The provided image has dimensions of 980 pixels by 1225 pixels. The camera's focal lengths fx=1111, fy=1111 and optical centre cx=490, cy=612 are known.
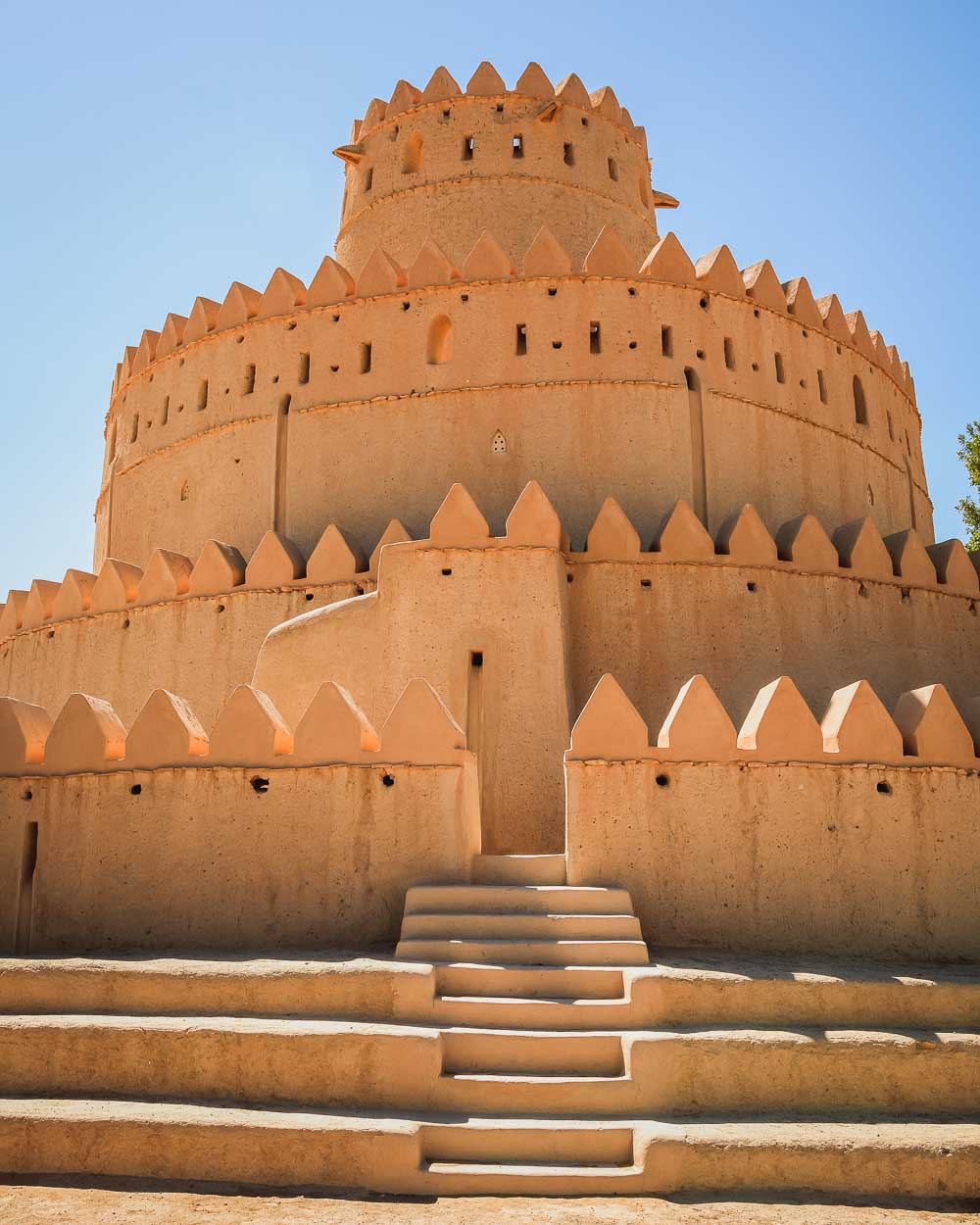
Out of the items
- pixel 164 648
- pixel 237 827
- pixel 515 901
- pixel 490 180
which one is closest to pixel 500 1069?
pixel 515 901

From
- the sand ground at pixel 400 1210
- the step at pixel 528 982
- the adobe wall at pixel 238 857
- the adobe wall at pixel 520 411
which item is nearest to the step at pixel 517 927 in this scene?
the step at pixel 528 982

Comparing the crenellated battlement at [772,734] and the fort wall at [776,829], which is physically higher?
the crenellated battlement at [772,734]

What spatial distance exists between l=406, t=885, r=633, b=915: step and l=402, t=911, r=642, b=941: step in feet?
0.49

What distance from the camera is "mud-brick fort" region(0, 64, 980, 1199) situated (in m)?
5.66

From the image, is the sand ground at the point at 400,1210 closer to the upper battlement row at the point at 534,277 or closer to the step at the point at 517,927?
the step at the point at 517,927

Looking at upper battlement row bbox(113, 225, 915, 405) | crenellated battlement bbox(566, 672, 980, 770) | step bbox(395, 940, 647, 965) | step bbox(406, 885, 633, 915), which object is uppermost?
upper battlement row bbox(113, 225, 915, 405)

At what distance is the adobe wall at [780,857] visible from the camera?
7.33 metres

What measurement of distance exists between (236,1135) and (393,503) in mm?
8276

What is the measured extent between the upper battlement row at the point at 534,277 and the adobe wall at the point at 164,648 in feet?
12.1

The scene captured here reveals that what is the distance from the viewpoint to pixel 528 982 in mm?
6316

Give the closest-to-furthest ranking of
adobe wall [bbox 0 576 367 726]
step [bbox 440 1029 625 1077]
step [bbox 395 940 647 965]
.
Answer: step [bbox 440 1029 625 1077]
step [bbox 395 940 647 965]
adobe wall [bbox 0 576 367 726]

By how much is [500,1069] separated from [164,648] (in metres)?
7.91

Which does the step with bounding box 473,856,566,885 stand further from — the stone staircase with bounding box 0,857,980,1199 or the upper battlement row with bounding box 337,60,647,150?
the upper battlement row with bounding box 337,60,647,150

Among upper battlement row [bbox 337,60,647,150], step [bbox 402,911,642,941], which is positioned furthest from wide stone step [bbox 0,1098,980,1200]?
upper battlement row [bbox 337,60,647,150]
